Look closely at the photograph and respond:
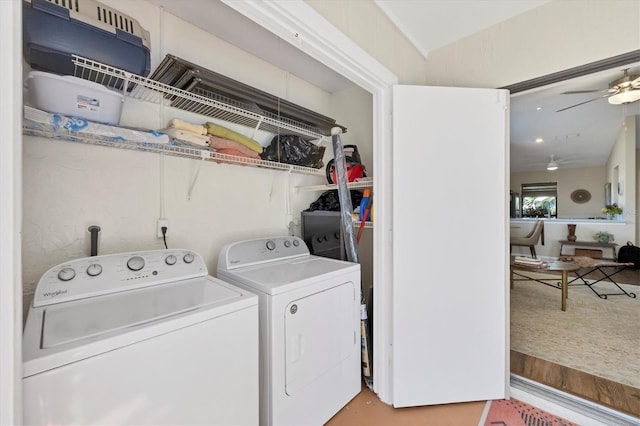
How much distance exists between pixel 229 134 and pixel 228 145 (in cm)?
9

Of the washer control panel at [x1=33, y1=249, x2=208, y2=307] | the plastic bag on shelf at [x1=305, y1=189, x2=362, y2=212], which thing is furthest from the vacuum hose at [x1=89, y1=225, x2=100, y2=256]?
the plastic bag on shelf at [x1=305, y1=189, x2=362, y2=212]

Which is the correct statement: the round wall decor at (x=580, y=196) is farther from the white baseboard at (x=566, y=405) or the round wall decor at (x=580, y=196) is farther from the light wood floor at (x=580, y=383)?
the white baseboard at (x=566, y=405)

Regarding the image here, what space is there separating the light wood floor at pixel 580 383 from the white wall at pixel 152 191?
A: 221cm

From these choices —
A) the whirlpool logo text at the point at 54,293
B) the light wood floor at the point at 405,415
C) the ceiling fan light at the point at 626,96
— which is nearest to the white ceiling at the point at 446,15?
the ceiling fan light at the point at 626,96

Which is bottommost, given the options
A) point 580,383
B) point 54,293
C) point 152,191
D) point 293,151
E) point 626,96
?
point 580,383

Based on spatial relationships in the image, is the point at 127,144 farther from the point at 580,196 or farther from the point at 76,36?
the point at 580,196

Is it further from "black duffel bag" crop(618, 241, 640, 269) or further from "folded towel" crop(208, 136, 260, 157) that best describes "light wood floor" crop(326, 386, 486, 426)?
"black duffel bag" crop(618, 241, 640, 269)

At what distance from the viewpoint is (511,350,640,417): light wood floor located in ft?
5.26

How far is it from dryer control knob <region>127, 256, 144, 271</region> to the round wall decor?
4203 millimetres

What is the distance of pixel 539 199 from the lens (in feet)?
11.9

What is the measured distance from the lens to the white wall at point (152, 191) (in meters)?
1.27

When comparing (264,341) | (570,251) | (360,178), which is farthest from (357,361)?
(570,251)

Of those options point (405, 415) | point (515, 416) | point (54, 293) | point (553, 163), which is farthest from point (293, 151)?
point (553, 163)

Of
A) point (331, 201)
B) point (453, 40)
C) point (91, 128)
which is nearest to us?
point (91, 128)
